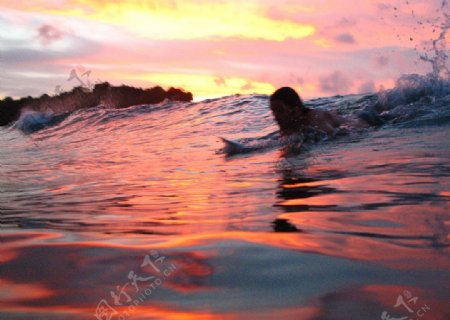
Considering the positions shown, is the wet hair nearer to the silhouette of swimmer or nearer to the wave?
the silhouette of swimmer

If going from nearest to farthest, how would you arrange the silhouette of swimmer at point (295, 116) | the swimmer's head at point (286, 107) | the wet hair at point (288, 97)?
Result: the silhouette of swimmer at point (295, 116), the swimmer's head at point (286, 107), the wet hair at point (288, 97)

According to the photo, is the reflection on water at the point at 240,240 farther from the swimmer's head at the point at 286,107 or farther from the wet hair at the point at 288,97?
the wet hair at the point at 288,97

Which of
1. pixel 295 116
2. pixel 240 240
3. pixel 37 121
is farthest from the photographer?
pixel 37 121

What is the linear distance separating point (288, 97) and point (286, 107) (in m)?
0.15

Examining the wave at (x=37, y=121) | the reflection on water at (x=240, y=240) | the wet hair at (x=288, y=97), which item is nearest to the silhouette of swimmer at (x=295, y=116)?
the wet hair at (x=288, y=97)

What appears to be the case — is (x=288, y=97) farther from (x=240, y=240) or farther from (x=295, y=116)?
(x=240, y=240)

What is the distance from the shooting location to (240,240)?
189cm

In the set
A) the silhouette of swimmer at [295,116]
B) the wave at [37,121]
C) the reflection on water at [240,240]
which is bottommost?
the reflection on water at [240,240]

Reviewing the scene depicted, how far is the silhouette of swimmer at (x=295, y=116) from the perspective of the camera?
7027mm

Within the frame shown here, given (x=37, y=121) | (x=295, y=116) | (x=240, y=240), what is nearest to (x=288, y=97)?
(x=295, y=116)

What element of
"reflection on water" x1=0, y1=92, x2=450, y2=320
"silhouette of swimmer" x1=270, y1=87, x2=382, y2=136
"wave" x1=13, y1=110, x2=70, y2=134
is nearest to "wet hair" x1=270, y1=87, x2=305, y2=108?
"silhouette of swimmer" x1=270, y1=87, x2=382, y2=136

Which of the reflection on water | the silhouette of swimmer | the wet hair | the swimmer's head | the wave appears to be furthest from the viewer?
the wave

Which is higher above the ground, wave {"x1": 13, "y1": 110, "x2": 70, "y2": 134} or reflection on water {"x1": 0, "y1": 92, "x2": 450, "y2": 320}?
wave {"x1": 13, "y1": 110, "x2": 70, "y2": 134}

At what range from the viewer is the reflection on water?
1282mm
